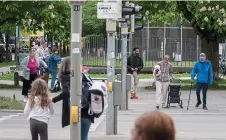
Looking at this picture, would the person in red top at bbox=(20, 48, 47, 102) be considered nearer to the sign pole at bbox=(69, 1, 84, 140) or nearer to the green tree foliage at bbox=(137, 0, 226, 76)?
the green tree foliage at bbox=(137, 0, 226, 76)

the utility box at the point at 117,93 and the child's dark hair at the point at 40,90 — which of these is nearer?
the child's dark hair at the point at 40,90

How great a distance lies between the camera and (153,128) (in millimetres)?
3551

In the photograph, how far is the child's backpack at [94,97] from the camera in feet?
27.7

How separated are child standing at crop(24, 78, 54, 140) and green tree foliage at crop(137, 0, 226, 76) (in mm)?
18023

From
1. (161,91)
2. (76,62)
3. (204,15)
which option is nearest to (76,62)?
(76,62)

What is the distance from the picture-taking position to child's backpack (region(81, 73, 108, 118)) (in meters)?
8.43

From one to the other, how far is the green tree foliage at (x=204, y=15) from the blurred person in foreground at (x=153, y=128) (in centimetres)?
2283

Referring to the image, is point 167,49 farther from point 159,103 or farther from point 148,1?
→ point 159,103

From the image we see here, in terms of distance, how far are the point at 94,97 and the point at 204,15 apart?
18686 mm

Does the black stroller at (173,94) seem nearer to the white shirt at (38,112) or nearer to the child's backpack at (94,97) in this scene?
the white shirt at (38,112)

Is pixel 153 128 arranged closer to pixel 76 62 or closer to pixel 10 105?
pixel 76 62

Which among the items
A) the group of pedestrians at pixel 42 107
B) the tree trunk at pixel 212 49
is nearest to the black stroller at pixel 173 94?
the tree trunk at pixel 212 49

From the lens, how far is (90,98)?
28.0 ft

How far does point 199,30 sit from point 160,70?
9513 mm
